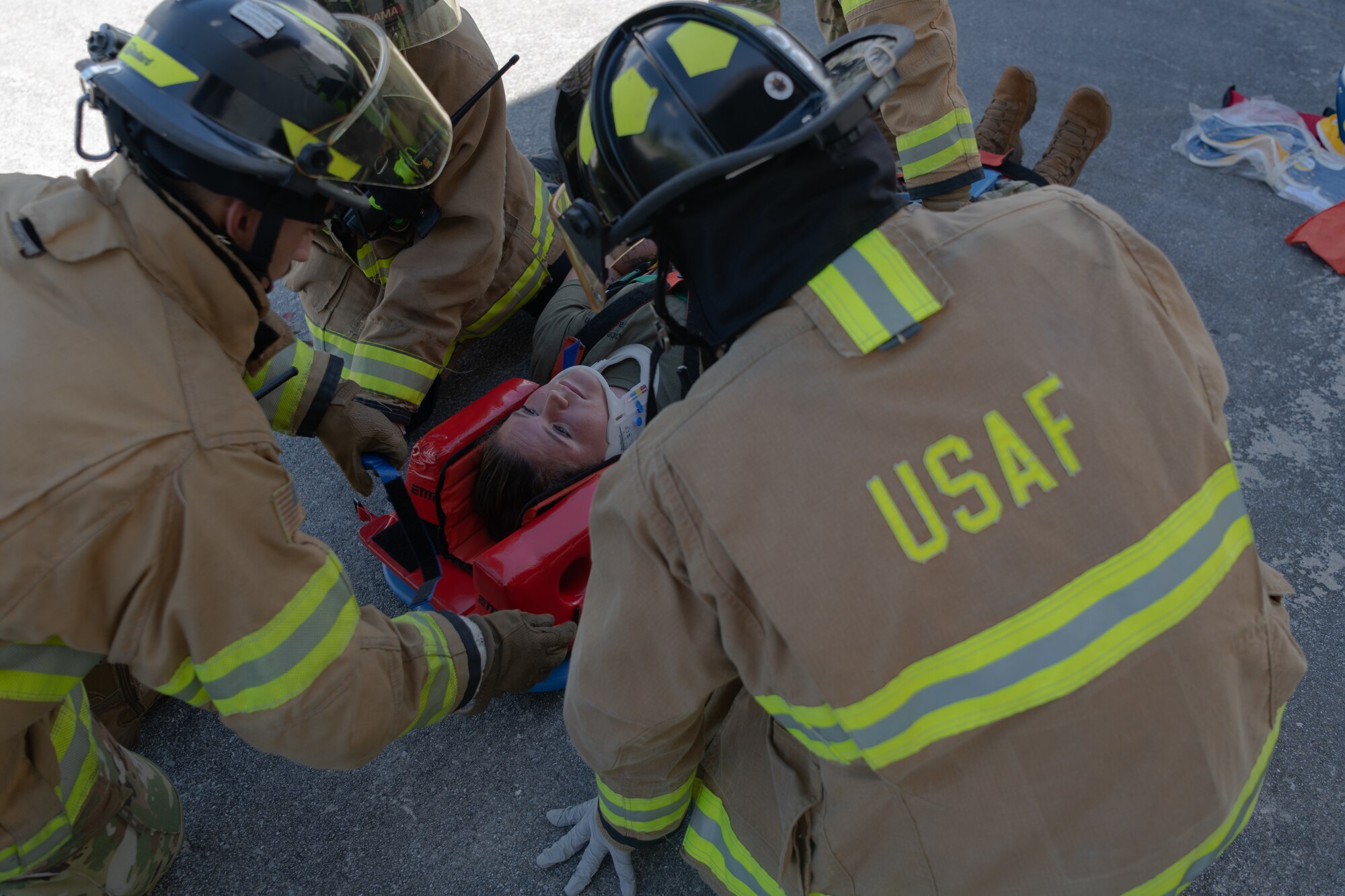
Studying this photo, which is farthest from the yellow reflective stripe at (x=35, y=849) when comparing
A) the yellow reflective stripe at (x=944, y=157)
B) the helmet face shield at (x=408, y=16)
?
the yellow reflective stripe at (x=944, y=157)

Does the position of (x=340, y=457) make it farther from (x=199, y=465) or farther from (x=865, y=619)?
(x=865, y=619)

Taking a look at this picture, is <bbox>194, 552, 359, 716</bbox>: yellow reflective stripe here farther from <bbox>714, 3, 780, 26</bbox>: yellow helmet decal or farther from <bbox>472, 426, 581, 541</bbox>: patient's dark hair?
<bbox>714, 3, 780, 26</bbox>: yellow helmet decal

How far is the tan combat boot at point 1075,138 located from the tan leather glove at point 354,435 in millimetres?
2857

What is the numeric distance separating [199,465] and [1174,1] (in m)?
6.07

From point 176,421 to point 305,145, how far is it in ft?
1.84

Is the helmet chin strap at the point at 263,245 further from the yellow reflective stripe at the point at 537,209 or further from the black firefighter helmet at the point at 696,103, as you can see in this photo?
the yellow reflective stripe at the point at 537,209

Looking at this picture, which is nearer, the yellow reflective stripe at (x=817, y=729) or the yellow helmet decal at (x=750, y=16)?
the yellow reflective stripe at (x=817, y=729)

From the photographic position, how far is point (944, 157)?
2.86m

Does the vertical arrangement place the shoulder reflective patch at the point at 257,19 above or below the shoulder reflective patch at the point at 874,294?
above

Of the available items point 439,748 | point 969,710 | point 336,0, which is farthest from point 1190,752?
point 336,0

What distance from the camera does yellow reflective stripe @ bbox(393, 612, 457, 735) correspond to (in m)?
1.97

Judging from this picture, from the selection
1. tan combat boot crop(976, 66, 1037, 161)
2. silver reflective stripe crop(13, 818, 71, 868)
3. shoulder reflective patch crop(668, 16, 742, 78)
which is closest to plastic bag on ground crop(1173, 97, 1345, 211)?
tan combat boot crop(976, 66, 1037, 161)

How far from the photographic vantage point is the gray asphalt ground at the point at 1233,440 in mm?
2174

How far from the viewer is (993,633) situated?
1.18 m
